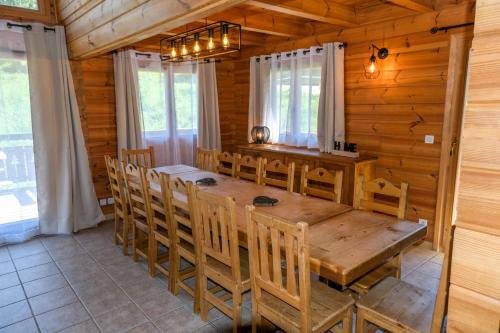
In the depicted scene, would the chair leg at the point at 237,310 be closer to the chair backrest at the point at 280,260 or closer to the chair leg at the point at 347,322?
the chair backrest at the point at 280,260

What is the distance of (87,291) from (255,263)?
5.92 ft

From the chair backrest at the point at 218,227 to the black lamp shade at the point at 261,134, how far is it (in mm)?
2905

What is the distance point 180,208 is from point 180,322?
32.2 inches

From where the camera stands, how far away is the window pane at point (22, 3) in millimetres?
3723

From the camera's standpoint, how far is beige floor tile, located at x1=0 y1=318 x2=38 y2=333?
7.82 ft

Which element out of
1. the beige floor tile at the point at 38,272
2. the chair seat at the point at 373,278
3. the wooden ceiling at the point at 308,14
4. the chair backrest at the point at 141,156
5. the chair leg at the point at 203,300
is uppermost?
the wooden ceiling at the point at 308,14

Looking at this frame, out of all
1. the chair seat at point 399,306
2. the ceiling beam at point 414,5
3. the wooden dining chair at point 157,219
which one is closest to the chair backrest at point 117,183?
the wooden dining chair at point 157,219

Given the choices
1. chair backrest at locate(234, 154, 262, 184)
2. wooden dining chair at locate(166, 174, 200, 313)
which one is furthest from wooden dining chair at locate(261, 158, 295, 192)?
wooden dining chair at locate(166, 174, 200, 313)

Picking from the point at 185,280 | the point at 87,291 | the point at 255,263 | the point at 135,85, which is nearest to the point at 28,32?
the point at 135,85

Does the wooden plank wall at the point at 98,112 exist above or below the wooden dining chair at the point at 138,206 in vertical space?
above

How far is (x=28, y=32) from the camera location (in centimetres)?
375

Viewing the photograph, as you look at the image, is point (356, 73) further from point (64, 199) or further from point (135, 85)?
point (64, 199)

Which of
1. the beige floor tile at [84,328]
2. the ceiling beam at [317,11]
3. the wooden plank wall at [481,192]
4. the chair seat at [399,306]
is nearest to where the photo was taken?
the wooden plank wall at [481,192]

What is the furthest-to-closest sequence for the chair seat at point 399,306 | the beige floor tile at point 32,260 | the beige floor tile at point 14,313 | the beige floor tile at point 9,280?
the beige floor tile at point 32,260, the beige floor tile at point 9,280, the beige floor tile at point 14,313, the chair seat at point 399,306
